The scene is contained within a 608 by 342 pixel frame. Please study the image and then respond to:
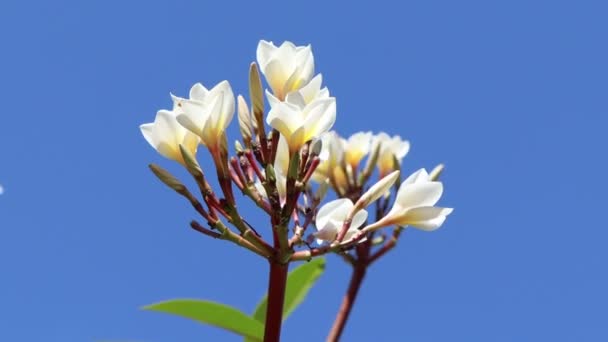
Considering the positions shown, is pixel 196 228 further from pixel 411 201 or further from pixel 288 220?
pixel 411 201

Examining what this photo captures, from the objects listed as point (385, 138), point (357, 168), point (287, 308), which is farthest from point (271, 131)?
point (385, 138)

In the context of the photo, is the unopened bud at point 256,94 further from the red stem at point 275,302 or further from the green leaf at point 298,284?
the green leaf at point 298,284

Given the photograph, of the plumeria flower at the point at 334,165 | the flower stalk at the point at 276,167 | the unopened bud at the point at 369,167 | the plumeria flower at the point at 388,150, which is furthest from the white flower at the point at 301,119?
the plumeria flower at the point at 388,150

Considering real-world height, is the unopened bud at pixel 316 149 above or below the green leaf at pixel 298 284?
below

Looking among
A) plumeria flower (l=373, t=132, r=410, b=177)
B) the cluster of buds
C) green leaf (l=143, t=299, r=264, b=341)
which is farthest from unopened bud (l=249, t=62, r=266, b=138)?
plumeria flower (l=373, t=132, r=410, b=177)

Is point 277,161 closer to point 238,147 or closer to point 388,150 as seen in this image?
point 238,147

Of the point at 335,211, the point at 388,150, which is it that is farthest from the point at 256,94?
the point at 388,150
